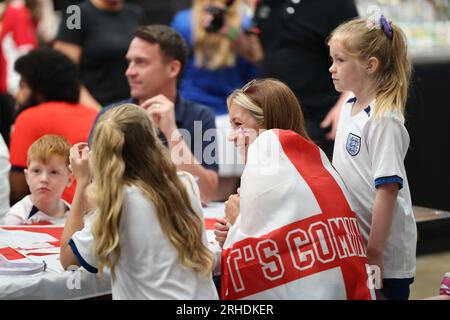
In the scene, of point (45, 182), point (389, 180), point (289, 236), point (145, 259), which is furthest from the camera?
point (45, 182)

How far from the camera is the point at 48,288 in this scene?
262 centimetres

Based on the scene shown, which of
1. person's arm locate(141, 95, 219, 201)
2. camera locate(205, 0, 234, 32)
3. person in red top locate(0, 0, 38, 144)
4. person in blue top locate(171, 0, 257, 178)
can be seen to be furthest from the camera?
person in red top locate(0, 0, 38, 144)

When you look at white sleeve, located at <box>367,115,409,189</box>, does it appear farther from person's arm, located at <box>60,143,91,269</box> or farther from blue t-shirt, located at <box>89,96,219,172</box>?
blue t-shirt, located at <box>89,96,219,172</box>

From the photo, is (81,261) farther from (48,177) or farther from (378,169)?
(378,169)

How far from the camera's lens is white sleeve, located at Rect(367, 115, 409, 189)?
112 inches

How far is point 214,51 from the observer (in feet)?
18.3

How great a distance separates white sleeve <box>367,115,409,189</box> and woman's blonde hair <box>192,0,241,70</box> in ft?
9.03

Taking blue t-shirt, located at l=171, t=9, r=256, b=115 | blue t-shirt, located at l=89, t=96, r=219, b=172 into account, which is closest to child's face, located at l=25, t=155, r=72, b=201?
blue t-shirt, located at l=89, t=96, r=219, b=172

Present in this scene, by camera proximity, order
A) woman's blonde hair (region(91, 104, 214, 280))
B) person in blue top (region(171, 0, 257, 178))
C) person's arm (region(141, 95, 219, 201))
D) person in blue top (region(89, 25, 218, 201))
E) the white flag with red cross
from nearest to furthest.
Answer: woman's blonde hair (region(91, 104, 214, 280)) → the white flag with red cross → person's arm (region(141, 95, 219, 201)) → person in blue top (region(89, 25, 218, 201)) → person in blue top (region(171, 0, 257, 178))

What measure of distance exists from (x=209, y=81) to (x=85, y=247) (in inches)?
126

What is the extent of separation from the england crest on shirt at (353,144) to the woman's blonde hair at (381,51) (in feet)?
0.47

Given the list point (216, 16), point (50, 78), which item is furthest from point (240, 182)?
point (216, 16)

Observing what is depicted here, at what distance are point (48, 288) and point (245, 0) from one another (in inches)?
140

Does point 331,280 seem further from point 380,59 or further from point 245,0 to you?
point 245,0
